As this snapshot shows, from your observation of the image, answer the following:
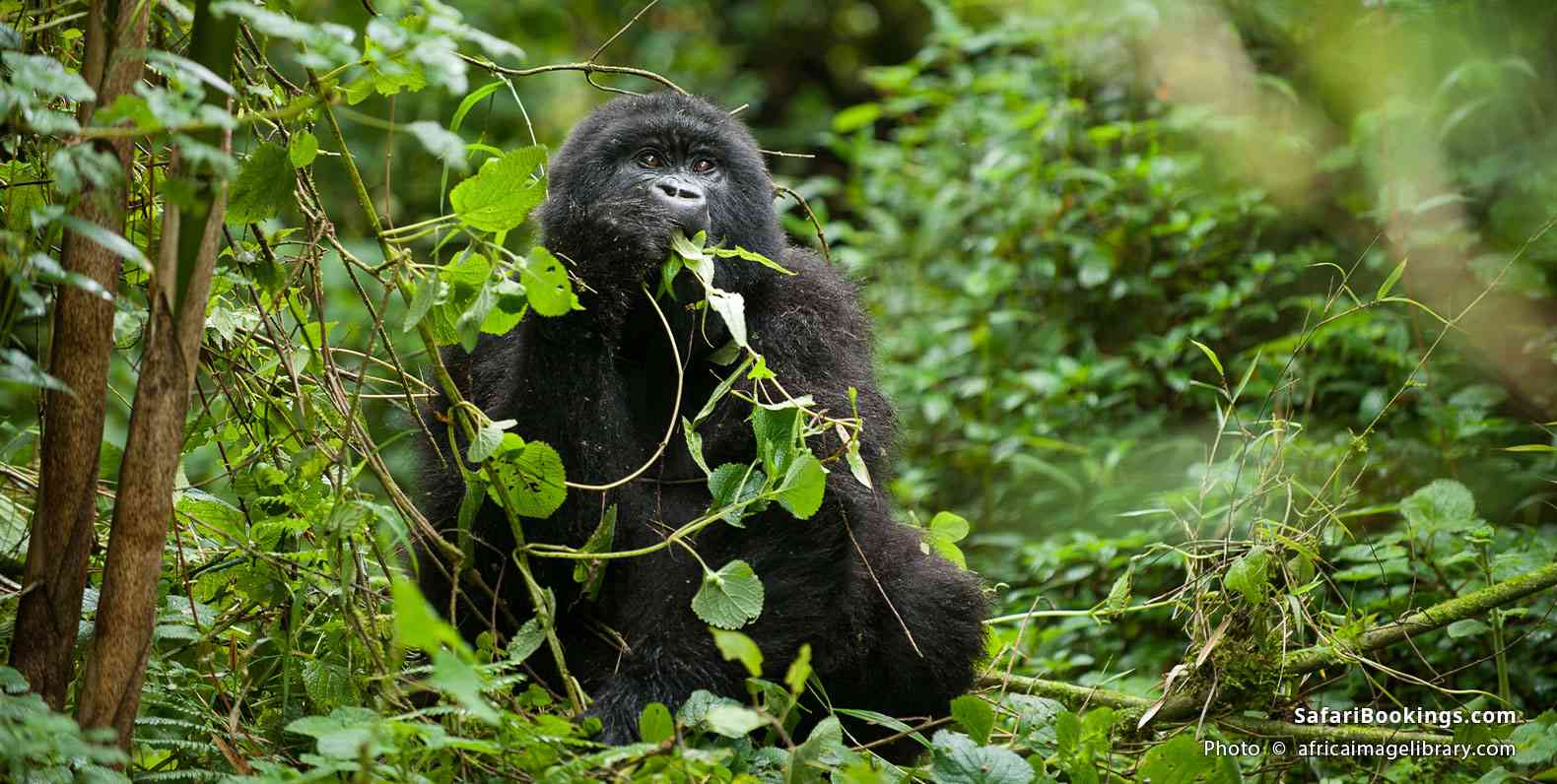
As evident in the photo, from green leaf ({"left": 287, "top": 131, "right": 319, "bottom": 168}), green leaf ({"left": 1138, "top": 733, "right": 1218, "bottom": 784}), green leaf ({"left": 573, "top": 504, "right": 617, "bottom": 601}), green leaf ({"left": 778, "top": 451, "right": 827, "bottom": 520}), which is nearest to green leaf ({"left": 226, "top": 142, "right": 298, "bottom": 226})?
green leaf ({"left": 287, "top": 131, "right": 319, "bottom": 168})

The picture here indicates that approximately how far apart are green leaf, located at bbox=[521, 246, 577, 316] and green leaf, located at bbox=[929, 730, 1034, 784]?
1.16 meters

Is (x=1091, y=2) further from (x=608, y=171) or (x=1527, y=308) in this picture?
(x=608, y=171)

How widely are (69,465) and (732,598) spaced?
125cm

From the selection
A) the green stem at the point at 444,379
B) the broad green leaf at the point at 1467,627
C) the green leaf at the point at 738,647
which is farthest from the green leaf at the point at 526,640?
the broad green leaf at the point at 1467,627

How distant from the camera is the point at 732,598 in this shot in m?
2.69

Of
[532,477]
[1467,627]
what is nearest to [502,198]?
[532,477]

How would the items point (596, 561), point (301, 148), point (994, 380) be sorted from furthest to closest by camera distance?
point (994, 380) → point (596, 561) → point (301, 148)

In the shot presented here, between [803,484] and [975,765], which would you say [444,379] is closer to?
[803,484]

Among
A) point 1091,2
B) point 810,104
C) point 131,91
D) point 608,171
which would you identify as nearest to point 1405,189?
point 1091,2

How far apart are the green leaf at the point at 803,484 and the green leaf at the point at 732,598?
17cm

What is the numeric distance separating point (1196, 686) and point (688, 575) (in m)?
1.29

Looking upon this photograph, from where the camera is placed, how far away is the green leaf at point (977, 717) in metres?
2.72

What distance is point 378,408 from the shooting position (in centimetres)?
616

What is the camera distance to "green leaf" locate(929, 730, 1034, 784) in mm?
2594
